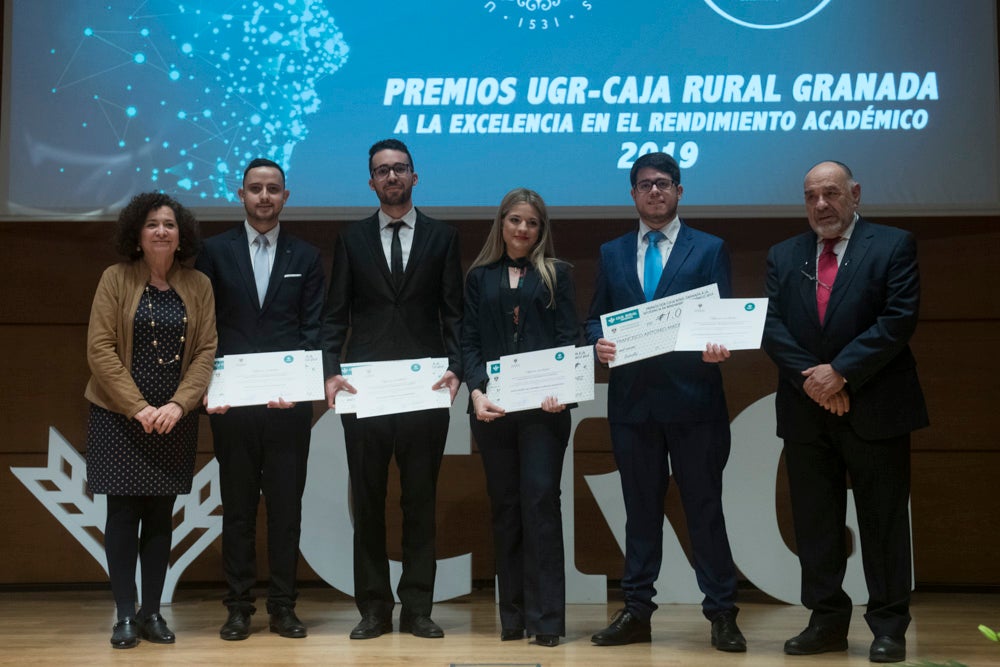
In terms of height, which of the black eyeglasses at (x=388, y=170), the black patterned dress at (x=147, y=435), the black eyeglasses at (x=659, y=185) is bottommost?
the black patterned dress at (x=147, y=435)

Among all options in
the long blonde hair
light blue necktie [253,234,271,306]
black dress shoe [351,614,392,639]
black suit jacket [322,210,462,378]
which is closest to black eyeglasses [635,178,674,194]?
the long blonde hair

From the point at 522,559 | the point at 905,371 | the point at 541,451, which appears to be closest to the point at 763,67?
the point at 905,371

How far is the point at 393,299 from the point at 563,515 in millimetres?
1339

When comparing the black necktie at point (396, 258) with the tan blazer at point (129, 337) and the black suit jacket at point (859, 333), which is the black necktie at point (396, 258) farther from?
the black suit jacket at point (859, 333)

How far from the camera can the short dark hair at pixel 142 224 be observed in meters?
3.51

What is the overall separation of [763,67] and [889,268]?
1.45 metres

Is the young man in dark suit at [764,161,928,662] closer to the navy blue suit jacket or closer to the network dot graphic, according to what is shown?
the navy blue suit jacket

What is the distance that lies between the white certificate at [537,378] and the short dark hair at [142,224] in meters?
1.23

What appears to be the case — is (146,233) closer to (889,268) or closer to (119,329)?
(119,329)

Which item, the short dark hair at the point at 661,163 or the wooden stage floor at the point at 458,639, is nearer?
the wooden stage floor at the point at 458,639

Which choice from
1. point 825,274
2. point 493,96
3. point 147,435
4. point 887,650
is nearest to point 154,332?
point 147,435

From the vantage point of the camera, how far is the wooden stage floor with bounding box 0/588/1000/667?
3.16m

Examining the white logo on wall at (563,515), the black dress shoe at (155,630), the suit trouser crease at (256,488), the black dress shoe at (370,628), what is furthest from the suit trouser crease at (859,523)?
the black dress shoe at (155,630)

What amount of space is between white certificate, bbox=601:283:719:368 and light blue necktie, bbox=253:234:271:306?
49.1 inches
